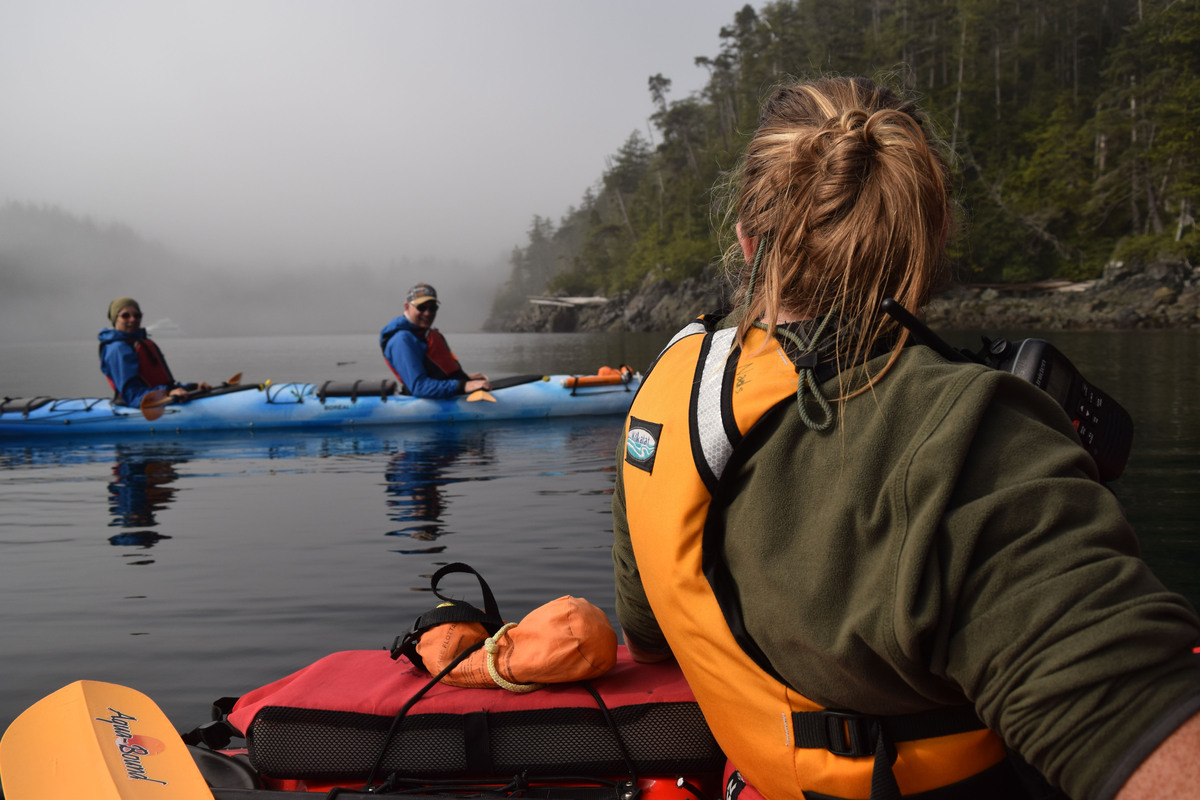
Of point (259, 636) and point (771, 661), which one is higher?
point (771, 661)

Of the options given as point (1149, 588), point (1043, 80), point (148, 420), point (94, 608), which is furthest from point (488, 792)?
point (1043, 80)

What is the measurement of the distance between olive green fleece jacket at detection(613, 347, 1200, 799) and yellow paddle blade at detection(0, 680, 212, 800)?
1.46 m

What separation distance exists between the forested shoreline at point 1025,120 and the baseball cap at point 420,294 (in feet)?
68.7

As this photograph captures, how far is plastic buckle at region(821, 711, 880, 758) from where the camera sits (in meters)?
1.24

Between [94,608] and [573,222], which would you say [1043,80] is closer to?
Answer: [94,608]

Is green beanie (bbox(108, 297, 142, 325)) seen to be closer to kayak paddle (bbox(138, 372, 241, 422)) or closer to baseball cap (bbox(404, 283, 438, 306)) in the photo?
kayak paddle (bbox(138, 372, 241, 422))

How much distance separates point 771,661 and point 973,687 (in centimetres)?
33

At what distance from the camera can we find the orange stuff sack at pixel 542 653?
1995mm

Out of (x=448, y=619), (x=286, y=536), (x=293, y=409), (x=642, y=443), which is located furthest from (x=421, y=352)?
(x=642, y=443)

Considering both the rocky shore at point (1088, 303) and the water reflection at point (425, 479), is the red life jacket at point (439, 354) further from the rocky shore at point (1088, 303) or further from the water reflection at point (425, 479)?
the rocky shore at point (1088, 303)

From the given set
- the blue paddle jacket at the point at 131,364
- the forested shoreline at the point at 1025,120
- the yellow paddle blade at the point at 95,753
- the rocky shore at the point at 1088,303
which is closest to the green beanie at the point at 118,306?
the blue paddle jacket at the point at 131,364

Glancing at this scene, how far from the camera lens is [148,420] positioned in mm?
11039

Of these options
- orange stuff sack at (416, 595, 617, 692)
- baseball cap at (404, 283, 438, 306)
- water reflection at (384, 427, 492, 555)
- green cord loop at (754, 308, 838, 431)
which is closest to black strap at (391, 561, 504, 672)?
orange stuff sack at (416, 595, 617, 692)

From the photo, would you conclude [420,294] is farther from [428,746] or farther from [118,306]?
[428,746]
